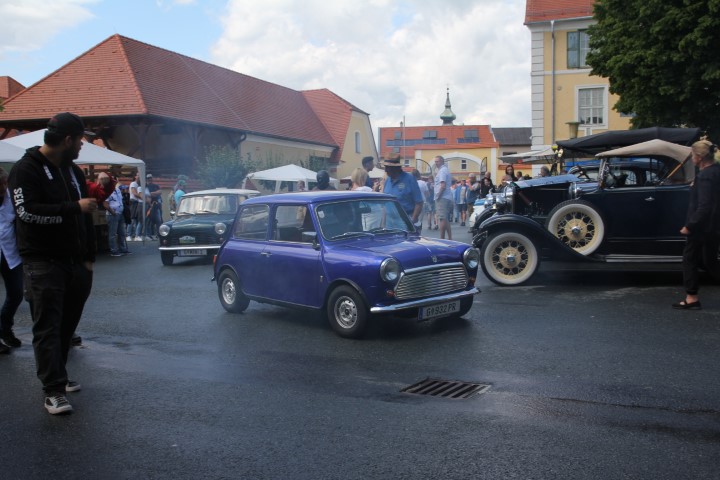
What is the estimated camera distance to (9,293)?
24.5ft

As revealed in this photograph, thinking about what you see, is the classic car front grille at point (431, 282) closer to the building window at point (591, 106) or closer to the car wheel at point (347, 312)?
the car wheel at point (347, 312)

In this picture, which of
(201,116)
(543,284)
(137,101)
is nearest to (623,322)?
(543,284)

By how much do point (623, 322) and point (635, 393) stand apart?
283 centimetres

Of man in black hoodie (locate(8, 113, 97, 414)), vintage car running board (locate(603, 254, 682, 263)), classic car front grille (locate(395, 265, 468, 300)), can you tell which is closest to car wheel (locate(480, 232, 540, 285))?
vintage car running board (locate(603, 254, 682, 263))

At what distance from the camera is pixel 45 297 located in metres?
5.21

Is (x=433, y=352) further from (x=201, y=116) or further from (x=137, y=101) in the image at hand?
(x=201, y=116)

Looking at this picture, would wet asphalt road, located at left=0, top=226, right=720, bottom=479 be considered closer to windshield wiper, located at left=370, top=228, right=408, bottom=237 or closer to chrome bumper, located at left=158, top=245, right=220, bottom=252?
windshield wiper, located at left=370, top=228, right=408, bottom=237

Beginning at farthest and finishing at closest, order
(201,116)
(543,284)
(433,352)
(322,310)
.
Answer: (201,116) → (543,284) → (322,310) → (433,352)

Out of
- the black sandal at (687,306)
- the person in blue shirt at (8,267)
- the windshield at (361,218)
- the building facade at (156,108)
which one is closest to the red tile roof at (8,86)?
the building facade at (156,108)

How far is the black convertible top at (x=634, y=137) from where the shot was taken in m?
12.5

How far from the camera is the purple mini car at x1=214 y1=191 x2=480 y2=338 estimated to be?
24.7ft

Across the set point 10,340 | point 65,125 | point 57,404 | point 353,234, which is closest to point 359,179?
point 353,234

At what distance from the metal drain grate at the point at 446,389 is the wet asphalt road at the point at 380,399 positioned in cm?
11

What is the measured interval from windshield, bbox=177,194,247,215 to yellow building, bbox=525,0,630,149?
85.5ft
